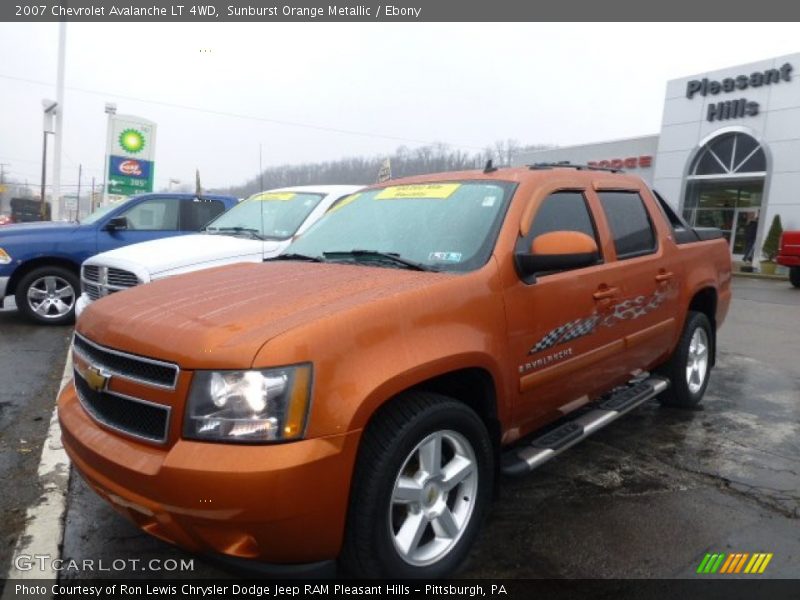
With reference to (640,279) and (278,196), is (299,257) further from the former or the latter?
(278,196)

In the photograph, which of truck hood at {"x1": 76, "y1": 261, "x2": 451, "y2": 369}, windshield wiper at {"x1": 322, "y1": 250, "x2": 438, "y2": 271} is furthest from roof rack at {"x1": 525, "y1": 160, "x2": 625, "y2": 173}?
truck hood at {"x1": 76, "y1": 261, "x2": 451, "y2": 369}

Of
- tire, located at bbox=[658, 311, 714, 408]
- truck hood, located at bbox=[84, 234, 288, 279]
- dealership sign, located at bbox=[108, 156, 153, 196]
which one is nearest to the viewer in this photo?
tire, located at bbox=[658, 311, 714, 408]

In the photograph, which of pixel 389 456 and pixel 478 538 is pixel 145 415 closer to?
pixel 389 456

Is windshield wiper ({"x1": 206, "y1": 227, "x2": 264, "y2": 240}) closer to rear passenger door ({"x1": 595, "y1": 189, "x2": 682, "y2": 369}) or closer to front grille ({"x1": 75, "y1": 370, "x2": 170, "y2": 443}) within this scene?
rear passenger door ({"x1": 595, "y1": 189, "x2": 682, "y2": 369})

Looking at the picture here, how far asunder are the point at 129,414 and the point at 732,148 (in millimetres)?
25028

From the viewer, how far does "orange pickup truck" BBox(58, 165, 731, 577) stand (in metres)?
2.04

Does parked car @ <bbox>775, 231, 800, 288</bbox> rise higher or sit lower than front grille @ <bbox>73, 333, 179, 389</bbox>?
higher

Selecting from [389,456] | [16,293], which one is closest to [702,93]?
[16,293]

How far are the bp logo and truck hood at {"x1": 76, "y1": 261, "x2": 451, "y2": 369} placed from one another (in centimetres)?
1659

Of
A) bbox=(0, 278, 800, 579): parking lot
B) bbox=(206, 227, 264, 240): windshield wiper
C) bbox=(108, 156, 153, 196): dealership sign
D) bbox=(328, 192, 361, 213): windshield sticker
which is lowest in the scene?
bbox=(0, 278, 800, 579): parking lot

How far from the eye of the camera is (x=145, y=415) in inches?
87.2

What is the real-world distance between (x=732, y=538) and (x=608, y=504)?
1.92 ft

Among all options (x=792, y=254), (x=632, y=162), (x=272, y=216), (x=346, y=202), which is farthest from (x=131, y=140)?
(x=632, y=162)

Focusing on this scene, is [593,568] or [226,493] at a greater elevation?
[226,493]
